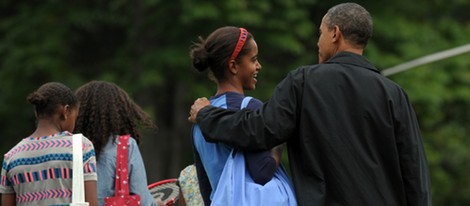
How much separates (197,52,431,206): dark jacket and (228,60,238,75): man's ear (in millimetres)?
278

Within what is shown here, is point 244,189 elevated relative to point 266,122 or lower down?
lower down

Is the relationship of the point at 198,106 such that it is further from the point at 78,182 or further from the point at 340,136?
the point at 78,182

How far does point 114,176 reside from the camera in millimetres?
5820

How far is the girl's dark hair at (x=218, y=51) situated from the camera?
4.79 metres

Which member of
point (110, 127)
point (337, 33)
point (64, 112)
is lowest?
point (110, 127)

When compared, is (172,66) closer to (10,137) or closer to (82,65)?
(82,65)

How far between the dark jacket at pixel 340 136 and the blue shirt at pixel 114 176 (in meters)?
1.30

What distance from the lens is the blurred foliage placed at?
20.5m

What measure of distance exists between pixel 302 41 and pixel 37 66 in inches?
215

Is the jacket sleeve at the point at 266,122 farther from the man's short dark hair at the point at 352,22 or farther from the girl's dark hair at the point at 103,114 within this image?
the girl's dark hair at the point at 103,114

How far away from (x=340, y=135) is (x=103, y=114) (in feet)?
6.16

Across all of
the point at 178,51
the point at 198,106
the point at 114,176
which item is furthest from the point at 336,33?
the point at 178,51

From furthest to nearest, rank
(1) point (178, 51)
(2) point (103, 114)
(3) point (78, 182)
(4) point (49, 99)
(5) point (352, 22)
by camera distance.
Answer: (1) point (178, 51) < (2) point (103, 114) < (4) point (49, 99) < (3) point (78, 182) < (5) point (352, 22)

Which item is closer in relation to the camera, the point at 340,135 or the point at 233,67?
the point at 340,135
